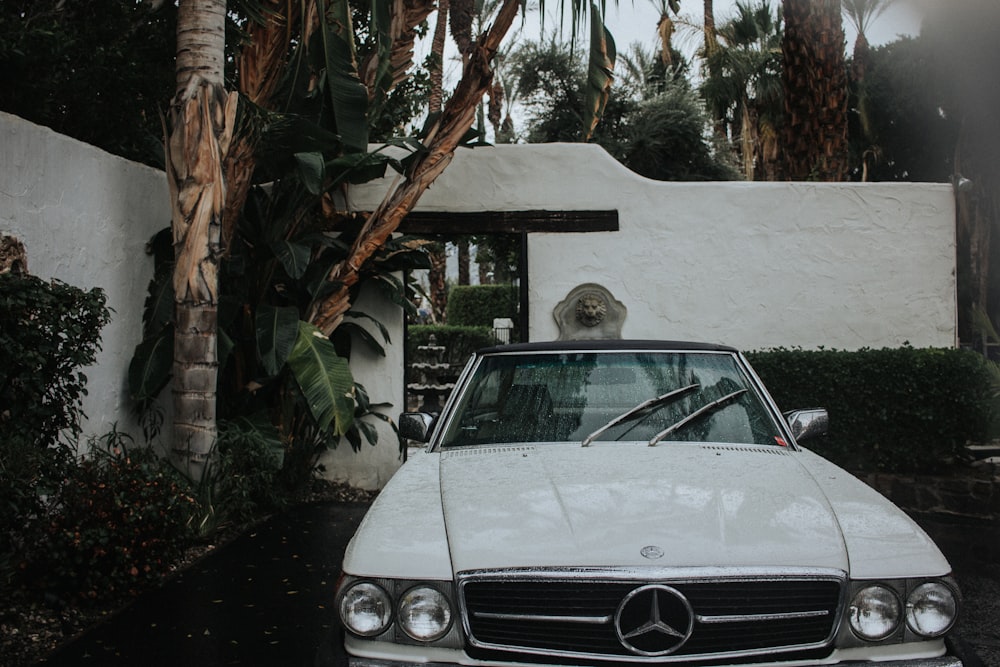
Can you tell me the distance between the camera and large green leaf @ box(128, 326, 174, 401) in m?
7.31

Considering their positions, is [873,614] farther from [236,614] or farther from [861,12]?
[861,12]

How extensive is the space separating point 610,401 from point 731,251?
17.6 feet

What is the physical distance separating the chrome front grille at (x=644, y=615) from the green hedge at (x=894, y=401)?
606 centimetres

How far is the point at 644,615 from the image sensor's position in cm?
273

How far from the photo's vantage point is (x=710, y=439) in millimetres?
4035

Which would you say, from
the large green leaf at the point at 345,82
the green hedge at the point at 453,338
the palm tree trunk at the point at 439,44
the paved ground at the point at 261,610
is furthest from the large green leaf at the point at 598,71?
the palm tree trunk at the point at 439,44

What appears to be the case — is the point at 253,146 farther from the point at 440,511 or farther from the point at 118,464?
the point at 440,511

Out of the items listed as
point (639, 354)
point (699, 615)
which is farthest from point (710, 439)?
point (699, 615)

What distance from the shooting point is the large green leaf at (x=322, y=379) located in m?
7.48

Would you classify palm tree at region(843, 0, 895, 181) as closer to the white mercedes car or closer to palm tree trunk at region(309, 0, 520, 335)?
palm tree trunk at region(309, 0, 520, 335)

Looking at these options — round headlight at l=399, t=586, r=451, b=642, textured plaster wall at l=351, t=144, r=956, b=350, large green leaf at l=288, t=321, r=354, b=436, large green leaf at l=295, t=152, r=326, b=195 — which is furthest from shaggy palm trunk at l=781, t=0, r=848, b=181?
round headlight at l=399, t=586, r=451, b=642

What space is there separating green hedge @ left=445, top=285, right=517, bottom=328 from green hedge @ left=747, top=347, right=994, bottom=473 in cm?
1752

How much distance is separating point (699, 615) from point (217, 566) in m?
4.47

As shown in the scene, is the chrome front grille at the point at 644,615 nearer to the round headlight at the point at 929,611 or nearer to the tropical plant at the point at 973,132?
the round headlight at the point at 929,611
